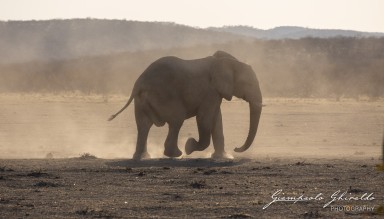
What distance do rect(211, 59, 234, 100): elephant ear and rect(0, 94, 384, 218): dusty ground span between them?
4.68 ft

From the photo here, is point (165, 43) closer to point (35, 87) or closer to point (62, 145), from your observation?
point (35, 87)

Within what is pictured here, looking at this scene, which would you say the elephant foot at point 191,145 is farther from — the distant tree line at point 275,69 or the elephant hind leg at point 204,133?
the distant tree line at point 275,69

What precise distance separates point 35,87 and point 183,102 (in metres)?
34.4

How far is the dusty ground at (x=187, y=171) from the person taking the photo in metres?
14.6

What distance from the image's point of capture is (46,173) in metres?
18.5

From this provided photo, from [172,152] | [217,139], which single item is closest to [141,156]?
[172,152]

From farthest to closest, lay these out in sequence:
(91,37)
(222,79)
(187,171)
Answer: (91,37)
(222,79)
(187,171)

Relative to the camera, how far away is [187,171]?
19.2 m

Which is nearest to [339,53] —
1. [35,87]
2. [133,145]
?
[35,87]

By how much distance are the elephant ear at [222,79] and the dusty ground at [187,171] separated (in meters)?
1.43

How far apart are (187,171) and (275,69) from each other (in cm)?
4695
